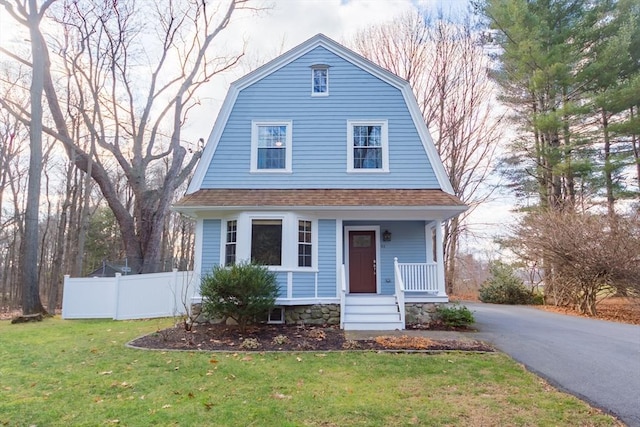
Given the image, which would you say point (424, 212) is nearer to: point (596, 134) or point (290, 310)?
point (290, 310)

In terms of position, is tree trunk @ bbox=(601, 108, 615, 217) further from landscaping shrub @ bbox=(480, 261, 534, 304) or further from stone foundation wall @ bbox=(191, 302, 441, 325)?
stone foundation wall @ bbox=(191, 302, 441, 325)

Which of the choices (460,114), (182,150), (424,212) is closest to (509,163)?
(460,114)

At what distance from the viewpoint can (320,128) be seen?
10.6 metres

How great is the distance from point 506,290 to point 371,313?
32.3 ft

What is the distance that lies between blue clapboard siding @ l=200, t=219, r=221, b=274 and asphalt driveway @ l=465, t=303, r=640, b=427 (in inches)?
255

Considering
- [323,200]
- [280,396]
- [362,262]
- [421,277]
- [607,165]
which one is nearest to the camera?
[280,396]

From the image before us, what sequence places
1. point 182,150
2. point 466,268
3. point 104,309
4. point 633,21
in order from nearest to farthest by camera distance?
point 104,309, point 633,21, point 182,150, point 466,268

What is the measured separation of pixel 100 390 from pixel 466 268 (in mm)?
21018

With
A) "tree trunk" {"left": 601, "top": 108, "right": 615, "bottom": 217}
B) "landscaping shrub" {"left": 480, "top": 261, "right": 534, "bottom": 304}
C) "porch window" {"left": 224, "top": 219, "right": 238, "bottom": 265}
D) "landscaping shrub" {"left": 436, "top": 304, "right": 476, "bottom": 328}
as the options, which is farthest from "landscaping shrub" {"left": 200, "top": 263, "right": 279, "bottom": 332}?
"tree trunk" {"left": 601, "top": 108, "right": 615, "bottom": 217}

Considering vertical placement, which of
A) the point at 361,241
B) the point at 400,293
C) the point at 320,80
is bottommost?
the point at 400,293

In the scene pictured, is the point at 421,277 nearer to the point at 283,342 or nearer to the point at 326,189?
the point at 326,189

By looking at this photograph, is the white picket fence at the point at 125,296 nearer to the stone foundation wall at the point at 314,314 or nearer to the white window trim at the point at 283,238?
the white window trim at the point at 283,238

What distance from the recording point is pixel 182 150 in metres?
17.3

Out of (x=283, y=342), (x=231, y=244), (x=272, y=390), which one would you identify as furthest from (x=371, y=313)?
(x=272, y=390)
